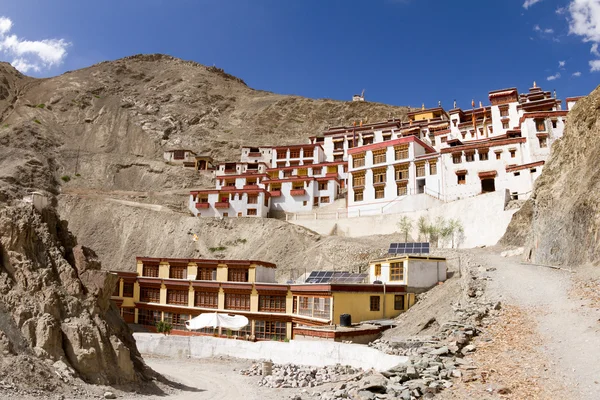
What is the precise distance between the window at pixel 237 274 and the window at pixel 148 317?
7.23 meters

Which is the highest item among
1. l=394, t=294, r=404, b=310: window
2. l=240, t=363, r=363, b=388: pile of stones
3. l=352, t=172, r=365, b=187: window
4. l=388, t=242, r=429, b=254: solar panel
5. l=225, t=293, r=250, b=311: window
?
l=352, t=172, r=365, b=187: window

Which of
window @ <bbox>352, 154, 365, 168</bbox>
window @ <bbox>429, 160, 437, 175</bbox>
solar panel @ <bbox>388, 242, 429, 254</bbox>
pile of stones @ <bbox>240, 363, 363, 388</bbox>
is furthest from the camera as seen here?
window @ <bbox>352, 154, 365, 168</bbox>

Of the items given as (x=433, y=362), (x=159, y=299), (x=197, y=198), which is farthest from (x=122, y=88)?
(x=433, y=362)

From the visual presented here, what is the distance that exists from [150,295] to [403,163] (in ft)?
111

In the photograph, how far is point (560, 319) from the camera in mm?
18875

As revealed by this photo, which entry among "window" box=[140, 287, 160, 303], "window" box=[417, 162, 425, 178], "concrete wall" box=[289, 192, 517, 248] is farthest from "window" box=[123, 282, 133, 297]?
"window" box=[417, 162, 425, 178]

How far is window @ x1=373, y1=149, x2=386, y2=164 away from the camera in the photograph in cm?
6611

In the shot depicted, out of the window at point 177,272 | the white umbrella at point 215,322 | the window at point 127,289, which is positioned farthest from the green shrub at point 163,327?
the white umbrella at point 215,322

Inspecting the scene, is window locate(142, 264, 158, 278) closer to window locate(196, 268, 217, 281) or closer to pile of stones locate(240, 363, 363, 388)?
window locate(196, 268, 217, 281)

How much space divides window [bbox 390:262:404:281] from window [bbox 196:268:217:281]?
53.4 ft

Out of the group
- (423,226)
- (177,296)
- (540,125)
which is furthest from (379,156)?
(177,296)

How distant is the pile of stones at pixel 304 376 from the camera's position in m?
23.0

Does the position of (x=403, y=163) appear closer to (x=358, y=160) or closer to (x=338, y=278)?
(x=358, y=160)

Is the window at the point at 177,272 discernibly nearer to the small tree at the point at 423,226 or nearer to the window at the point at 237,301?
the window at the point at 237,301
